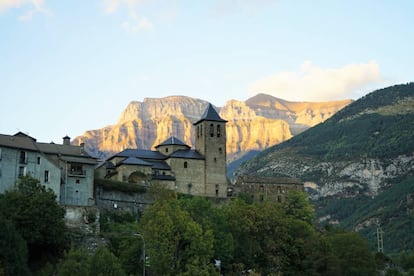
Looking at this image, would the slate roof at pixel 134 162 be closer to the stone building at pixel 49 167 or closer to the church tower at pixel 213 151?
the church tower at pixel 213 151

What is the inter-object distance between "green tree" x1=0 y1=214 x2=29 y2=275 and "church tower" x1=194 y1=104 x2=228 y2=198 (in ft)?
142

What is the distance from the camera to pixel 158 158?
104312 millimetres

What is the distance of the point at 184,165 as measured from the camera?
103 meters

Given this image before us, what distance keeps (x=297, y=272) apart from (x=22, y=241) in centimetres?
3388

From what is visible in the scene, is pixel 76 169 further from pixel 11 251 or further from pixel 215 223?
pixel 11 251

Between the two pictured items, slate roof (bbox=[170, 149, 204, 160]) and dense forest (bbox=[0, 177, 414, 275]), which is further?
slate roof (bbox=[170, 149, 204, 160])

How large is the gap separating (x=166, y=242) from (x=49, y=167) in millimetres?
18983

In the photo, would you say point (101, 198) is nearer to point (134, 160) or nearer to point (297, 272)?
point (134, 160)

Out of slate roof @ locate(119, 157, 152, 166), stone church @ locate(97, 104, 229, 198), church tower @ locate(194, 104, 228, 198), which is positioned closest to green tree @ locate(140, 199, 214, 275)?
slate roof @ locate(119, 157, 152, 166)

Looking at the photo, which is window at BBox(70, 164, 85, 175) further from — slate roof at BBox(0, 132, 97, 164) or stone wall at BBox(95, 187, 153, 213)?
stone wall at BBox(95, 187, 153, 213)

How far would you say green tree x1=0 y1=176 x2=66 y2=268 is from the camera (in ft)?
223

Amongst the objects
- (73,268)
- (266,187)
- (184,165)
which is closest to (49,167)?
(73,268)

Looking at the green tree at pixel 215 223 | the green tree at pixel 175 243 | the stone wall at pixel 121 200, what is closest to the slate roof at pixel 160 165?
the stone wall at pixel 121 200

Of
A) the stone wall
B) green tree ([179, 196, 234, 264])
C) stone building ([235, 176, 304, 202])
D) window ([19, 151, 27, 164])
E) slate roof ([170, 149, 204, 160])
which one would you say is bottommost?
green tree ([179, 196, 234, 264])
